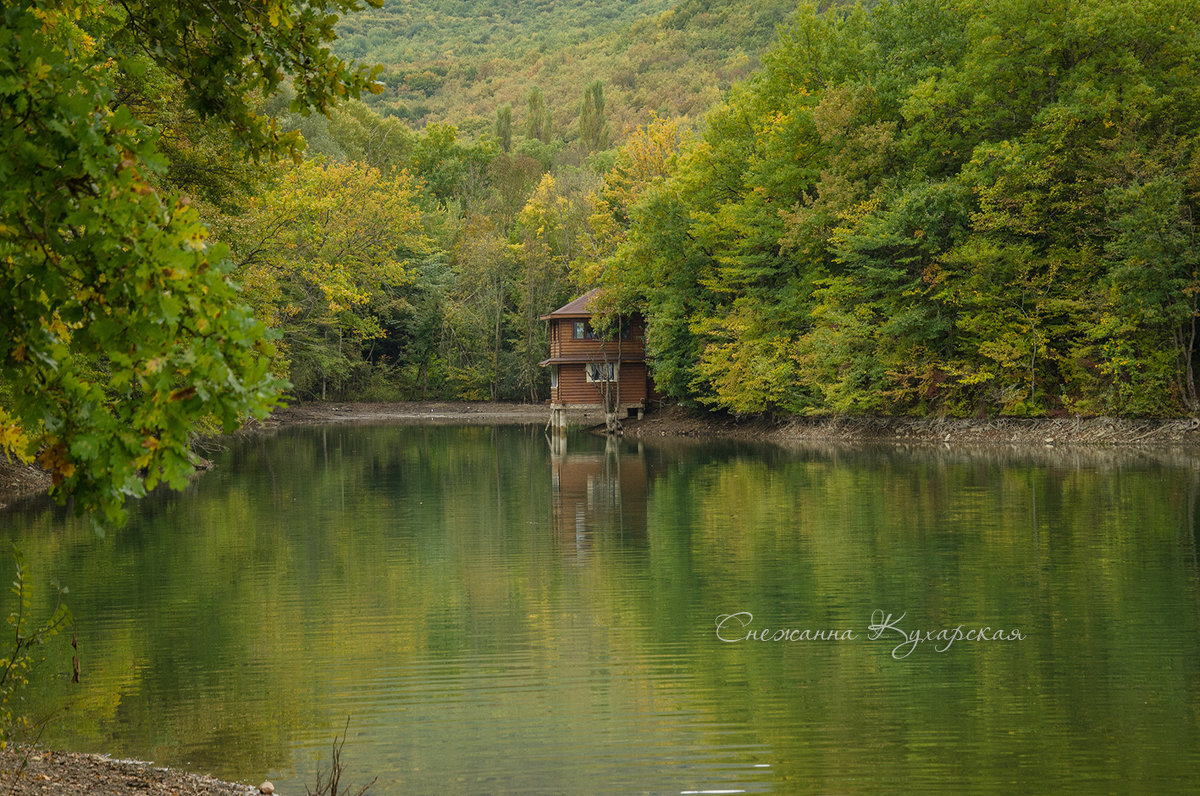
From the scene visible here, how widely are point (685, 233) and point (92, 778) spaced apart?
144 ft

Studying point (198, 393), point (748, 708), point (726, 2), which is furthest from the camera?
point (726, 2)

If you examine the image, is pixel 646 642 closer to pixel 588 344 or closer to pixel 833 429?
pixel 833 429

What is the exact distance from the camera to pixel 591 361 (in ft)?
196

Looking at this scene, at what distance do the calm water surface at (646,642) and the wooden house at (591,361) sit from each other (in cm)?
3472

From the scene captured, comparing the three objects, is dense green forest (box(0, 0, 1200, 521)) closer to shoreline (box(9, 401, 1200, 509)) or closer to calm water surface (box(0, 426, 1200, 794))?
shoreline (box(9, 401, 1200, 509))

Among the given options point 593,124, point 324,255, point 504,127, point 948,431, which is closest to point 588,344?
point 324,255

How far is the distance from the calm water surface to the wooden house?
34723 mm

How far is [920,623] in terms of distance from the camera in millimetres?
12211

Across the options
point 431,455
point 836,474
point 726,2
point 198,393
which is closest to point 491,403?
point 431,455

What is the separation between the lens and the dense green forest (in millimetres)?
4133

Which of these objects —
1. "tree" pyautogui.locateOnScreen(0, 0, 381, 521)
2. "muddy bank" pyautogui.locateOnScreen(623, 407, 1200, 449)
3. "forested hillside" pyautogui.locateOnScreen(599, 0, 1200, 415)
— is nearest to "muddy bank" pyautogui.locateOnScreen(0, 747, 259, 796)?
"tree" pyautogui.locateOnScreen(0, 0, 381, 521)

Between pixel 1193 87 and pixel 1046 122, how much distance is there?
429 centimetres

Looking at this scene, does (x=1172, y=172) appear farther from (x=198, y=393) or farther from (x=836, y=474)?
(x=198, y=393)

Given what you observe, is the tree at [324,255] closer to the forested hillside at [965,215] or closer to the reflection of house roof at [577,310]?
the reflection of house roof at [577,310]
